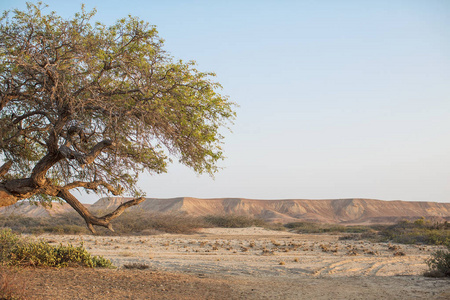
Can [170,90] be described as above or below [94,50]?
below

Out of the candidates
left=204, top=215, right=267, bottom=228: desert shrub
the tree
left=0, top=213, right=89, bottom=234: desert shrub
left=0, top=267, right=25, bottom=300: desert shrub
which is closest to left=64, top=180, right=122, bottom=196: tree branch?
the tree

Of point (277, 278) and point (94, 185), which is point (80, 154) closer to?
point (94, 185)

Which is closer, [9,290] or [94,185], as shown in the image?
[9,290]

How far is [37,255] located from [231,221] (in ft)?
117

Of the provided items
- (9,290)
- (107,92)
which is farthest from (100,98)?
(9,290)

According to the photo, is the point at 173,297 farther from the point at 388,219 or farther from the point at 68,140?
the point at 388,219

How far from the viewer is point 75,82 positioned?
8.68 m

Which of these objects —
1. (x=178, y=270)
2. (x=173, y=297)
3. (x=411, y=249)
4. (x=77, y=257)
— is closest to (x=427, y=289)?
(x=173, y=297)

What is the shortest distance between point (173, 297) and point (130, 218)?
2612 centimetres

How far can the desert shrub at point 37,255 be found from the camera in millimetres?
8875

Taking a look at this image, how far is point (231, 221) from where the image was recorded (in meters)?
44.4

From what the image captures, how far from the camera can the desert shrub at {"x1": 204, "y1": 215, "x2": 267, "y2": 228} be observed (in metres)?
43.6

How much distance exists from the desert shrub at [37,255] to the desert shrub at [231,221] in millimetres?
32758

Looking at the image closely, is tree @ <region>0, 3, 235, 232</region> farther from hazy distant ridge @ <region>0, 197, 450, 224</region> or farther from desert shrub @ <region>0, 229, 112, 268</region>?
hazy distant ridge @ <region>0, 197, 450, 224</region>
